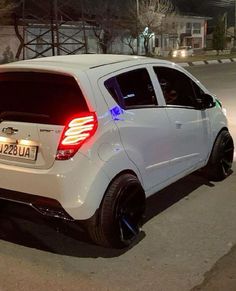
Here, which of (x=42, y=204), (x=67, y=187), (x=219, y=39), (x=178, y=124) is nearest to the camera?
(x=67, y=187)

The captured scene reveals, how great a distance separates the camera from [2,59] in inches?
1364

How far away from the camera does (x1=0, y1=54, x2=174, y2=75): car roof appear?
4340 millimetres

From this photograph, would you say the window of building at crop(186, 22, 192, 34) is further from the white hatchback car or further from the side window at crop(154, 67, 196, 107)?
the white hatchback car

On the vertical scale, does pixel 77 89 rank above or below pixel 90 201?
above

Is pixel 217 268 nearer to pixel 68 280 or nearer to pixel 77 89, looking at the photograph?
pixel 68 280

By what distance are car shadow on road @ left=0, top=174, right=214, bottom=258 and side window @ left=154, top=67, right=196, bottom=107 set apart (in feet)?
3.64

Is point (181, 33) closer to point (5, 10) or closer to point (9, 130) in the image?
point (5, 10)

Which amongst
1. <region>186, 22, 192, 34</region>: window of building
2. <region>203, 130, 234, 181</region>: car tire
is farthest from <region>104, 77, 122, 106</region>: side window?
<region>186, 22, 192, 34</region>: window of building

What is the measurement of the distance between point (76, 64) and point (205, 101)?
1.99 metres

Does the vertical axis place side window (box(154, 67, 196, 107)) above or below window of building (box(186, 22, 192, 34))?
above

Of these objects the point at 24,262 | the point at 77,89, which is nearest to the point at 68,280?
the point at 24,262

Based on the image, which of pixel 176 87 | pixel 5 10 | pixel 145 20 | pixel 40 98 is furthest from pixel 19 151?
pixel 145 20

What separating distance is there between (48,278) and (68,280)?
0.16 metres

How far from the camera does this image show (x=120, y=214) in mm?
4359
